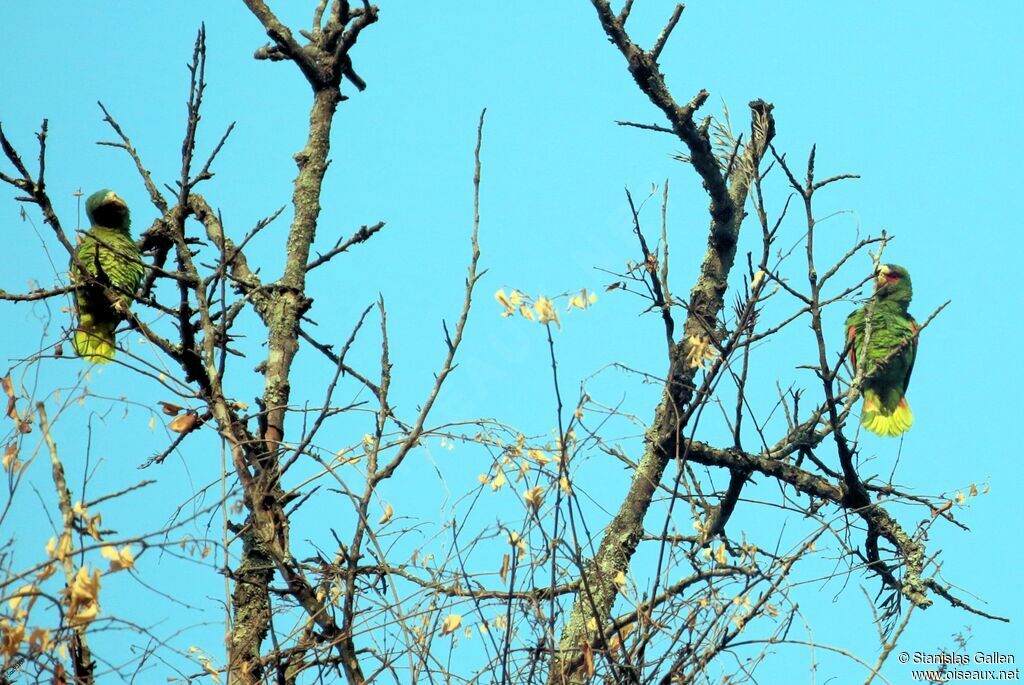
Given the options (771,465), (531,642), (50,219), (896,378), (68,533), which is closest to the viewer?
(68,533)

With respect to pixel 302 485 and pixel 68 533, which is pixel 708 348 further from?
pixel 68 533

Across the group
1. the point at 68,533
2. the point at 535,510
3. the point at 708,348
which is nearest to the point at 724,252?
the point at 708,348

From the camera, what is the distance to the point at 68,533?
→ 86.9 inches

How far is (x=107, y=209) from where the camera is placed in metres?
6.09

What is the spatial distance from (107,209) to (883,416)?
481 cm

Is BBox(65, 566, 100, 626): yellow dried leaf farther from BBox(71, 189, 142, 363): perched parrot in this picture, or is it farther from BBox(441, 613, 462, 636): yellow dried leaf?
BBox(71, 189, 142, 363): perched parrot

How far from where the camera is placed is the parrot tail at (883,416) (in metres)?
6.83

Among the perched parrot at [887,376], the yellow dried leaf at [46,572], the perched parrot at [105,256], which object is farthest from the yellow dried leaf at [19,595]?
the perched parrot at [887,376]

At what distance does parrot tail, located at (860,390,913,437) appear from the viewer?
22.4 ft

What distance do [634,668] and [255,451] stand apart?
3.87 feet

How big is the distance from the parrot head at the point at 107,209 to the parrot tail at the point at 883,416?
15.0 ft

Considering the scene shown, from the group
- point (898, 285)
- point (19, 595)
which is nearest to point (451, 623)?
point (19, 595)

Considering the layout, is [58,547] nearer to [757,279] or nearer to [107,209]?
[757,279]

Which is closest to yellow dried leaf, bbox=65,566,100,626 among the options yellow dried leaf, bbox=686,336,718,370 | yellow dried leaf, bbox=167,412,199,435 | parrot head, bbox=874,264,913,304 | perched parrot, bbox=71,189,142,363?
yellow dried leaf, bbox=167,412,199,435
